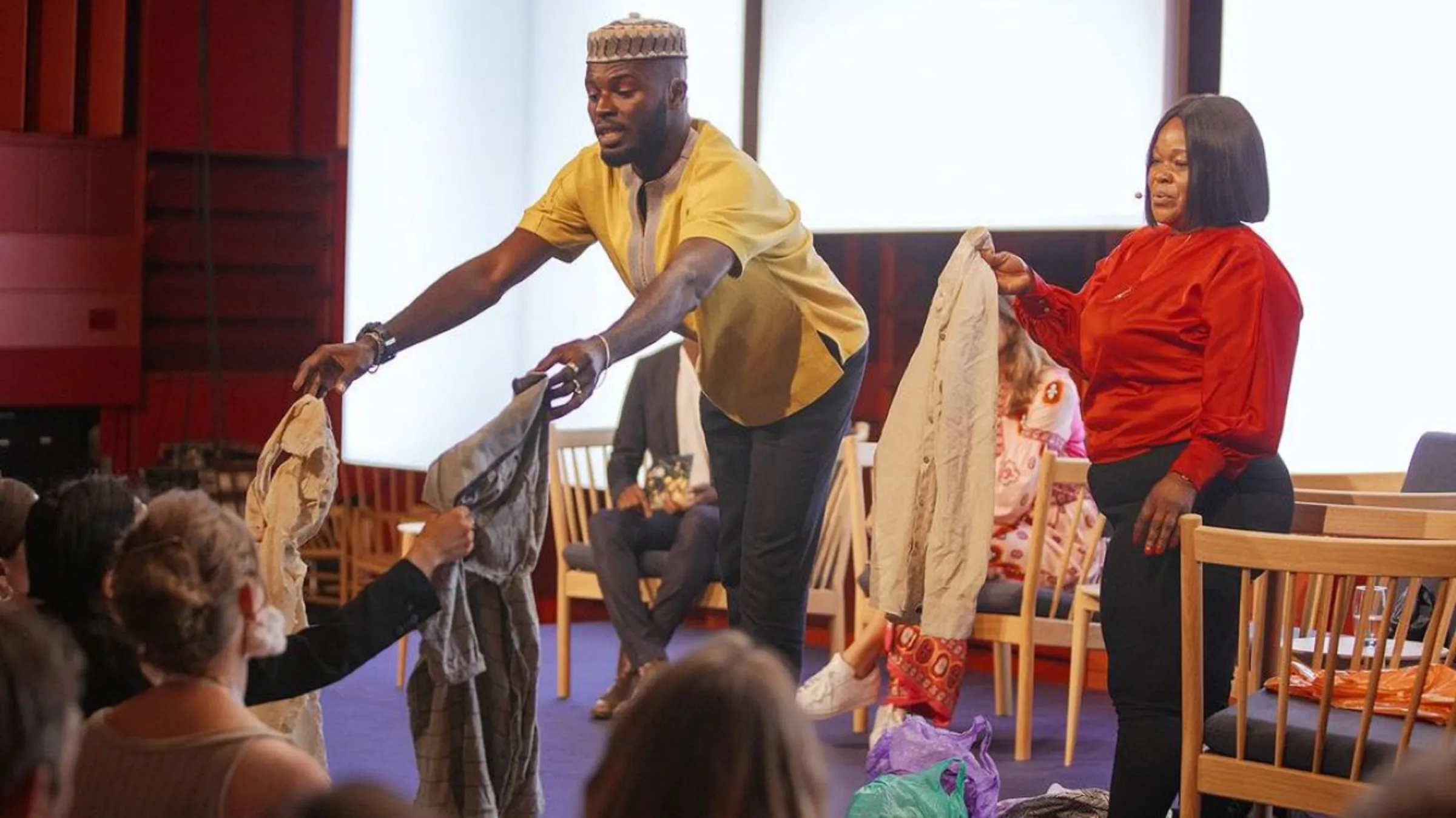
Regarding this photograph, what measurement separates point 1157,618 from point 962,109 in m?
3.06

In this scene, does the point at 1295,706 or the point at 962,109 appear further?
the point at 962,109

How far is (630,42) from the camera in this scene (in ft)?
8.74

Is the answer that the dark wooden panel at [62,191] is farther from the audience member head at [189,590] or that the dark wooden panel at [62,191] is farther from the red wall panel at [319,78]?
the audience member head at [189,590]

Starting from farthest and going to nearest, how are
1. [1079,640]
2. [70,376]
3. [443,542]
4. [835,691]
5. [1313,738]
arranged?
[70,376] → [835,691] → [1079,640] → [1313,738] → [443,542]

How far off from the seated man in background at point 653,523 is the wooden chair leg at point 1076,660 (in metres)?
1.04

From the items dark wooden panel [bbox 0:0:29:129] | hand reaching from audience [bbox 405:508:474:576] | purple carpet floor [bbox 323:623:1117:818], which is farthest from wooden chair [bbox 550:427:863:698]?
dark wooden panel [bbox 0:0:29:129]

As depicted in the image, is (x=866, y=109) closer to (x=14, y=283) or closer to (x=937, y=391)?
(x=937, y=391)

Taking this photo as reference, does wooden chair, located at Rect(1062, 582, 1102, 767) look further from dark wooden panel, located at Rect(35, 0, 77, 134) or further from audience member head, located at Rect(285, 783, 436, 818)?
dark wooden panel, located at Rect(35, 0, 77, 134)

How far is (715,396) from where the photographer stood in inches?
114

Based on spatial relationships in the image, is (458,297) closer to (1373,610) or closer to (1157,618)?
(1157,618)

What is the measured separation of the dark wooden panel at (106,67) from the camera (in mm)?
6785

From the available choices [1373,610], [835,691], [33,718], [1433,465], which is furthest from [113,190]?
[33,718]

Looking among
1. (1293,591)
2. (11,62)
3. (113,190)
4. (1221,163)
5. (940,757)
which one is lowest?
(940,757)

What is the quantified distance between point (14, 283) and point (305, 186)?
3.90 ft
